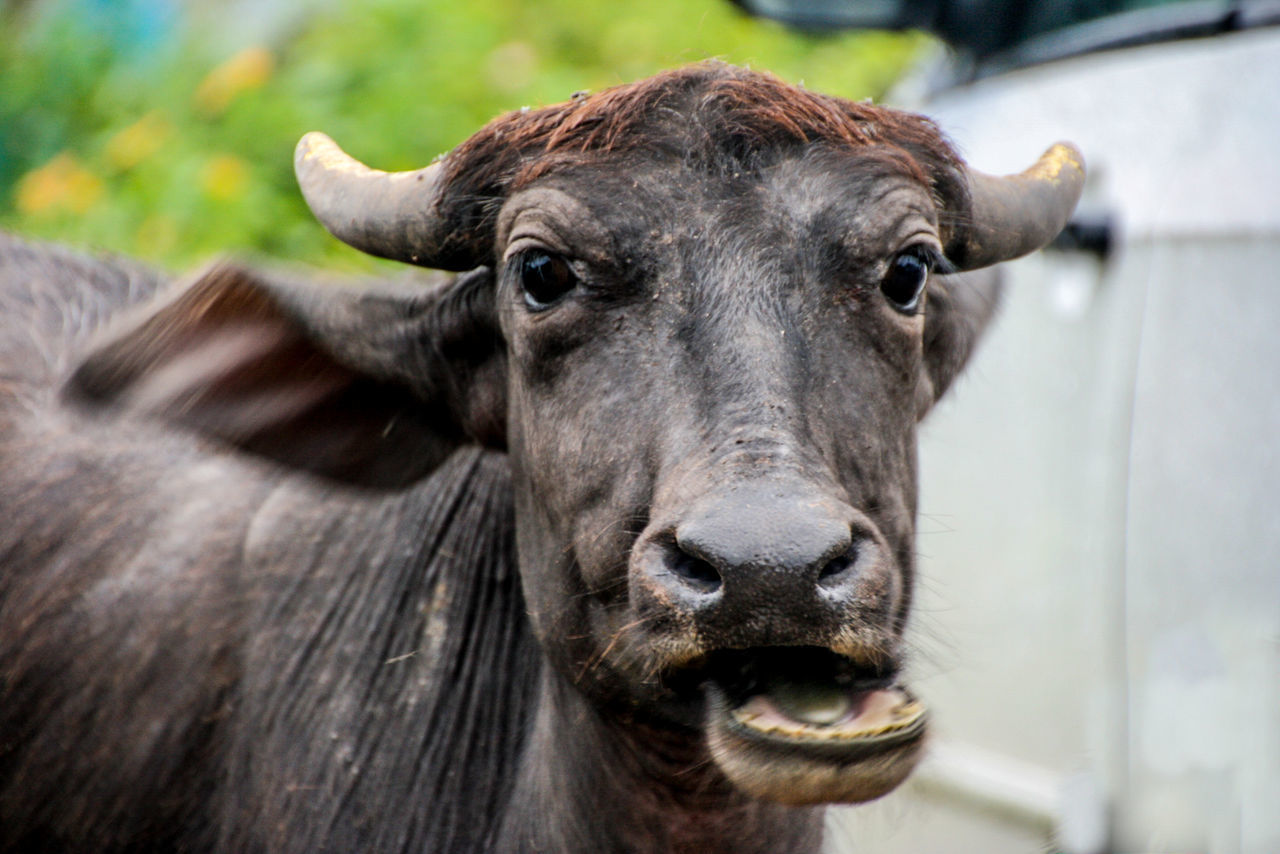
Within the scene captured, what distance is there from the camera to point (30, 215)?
9.16m

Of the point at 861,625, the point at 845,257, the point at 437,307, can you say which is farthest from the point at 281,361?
the point at 861,625

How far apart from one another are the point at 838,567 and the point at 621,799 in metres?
1.09

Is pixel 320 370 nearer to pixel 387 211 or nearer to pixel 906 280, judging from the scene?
pixel 387 211

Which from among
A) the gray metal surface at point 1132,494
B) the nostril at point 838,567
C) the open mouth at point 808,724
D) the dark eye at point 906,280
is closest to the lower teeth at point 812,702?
the open mouth at point 808,724

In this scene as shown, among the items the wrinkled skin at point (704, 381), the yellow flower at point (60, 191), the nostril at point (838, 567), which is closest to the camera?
the nostril at point (838, 567)

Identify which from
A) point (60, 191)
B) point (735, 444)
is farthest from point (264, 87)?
point (735, 444)

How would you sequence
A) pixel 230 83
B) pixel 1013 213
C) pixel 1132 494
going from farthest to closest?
pixel 230 83, pixel 1132 494, pixel 1013 213

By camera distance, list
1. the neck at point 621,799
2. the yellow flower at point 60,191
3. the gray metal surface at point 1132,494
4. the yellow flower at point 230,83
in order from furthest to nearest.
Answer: the yellow flower at point 230,83 < the yellow flower at point 60,191 < the gray metal surface at point 1132,494 < the neck at point 621,799

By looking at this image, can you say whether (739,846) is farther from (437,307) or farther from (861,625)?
(437,307)

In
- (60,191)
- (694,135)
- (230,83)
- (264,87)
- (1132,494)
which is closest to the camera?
(694,135)

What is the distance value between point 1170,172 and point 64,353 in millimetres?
3474

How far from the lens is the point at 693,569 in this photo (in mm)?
2684

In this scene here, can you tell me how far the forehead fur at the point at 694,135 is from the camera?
3.08m

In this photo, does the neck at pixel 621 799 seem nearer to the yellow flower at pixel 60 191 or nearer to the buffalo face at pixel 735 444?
the buffalo face at pixel 735 444
